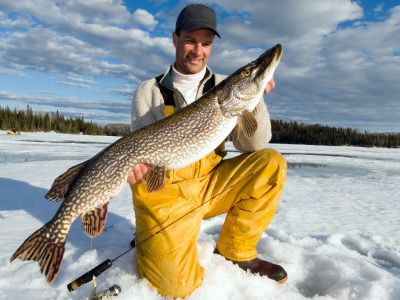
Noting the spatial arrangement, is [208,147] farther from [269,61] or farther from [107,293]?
[107,293]

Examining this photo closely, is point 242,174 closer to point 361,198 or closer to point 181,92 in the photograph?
point 181,92

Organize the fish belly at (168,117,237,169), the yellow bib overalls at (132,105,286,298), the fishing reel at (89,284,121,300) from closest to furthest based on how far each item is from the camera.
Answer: the fishing reel at (89,284,121,300) < the yellow bib overalls at (132,105,286,298) < the fish belly at (168,117,237,169)

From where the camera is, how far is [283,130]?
20906 mm

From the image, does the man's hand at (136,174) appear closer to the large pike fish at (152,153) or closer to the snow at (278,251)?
the large pike fish at (152,153)

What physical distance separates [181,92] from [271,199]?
1123 mm

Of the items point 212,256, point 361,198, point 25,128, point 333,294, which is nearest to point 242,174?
point 212,256

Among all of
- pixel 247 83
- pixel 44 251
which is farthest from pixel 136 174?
pixel 247 83

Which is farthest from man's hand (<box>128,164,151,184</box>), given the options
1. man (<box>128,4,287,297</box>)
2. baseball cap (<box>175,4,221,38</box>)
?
baseball cap (<box>175,4,221,38</box>)

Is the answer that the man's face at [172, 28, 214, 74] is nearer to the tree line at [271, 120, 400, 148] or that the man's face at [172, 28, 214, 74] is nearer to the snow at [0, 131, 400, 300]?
the snow at [0, 131, 400, 300]

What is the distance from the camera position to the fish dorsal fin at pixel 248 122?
2.61 metres

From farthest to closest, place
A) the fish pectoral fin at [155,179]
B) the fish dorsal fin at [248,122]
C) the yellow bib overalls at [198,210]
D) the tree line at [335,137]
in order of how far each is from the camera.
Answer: the tree line at [335,137]
the fish dorsal fin at [248,122]
the fish pectoral fin at [155,179]
the yellow bib overalls at [198,210]

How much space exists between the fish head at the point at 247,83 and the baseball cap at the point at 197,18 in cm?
57

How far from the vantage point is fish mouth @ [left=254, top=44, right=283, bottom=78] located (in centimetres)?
255

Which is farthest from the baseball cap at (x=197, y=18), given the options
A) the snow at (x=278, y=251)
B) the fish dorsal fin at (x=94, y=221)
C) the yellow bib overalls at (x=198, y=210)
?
the snow at (x=278, y=251)
